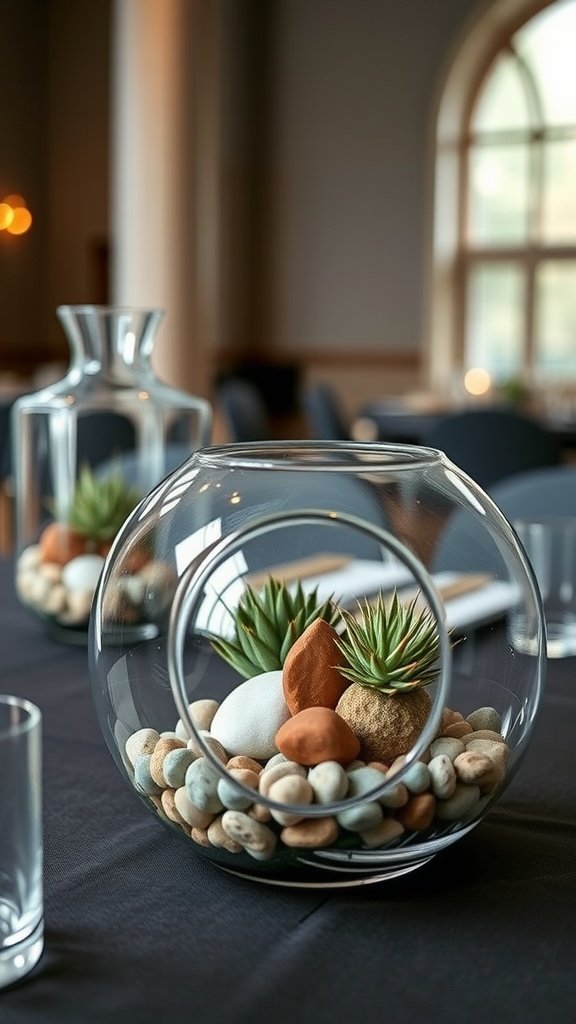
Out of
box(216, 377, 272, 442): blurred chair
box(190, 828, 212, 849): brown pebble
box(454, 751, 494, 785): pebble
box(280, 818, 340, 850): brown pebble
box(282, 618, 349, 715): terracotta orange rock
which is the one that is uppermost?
box(282, 618, 349, 715): terracotta orange rock

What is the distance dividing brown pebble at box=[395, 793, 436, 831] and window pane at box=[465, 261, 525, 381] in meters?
7.58

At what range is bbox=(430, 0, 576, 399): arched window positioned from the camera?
766cm

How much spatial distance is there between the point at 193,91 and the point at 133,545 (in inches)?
184

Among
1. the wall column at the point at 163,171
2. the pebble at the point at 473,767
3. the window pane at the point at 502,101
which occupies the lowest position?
the pebble at the point at 473,767

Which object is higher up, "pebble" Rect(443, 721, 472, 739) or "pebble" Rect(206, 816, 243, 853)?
"pebble" Rect(443, 721, 472, 739)

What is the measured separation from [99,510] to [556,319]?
717cm

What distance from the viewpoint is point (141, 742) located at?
0.61m

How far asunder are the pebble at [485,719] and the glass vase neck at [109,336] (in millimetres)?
665

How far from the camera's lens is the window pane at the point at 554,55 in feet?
24.9

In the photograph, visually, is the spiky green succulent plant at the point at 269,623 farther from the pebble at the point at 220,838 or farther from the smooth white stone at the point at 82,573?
the smooth white stone at the point at 82,573

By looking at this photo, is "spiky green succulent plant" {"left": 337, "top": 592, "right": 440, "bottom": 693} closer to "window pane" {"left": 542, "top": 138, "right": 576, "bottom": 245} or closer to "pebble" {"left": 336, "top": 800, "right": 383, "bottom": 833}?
"pebble" {"left": 336, "top": 800, "right": 383, "bottom": 833}

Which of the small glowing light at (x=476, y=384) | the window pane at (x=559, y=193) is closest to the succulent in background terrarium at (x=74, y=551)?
the small glowing light at (x=476, y=384)

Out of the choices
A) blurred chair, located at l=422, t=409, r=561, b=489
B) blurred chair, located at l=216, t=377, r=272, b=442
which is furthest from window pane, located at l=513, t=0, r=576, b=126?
blurred chair, located at l=422, t=409, r=561, b=489

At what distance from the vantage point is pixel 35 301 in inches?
373
